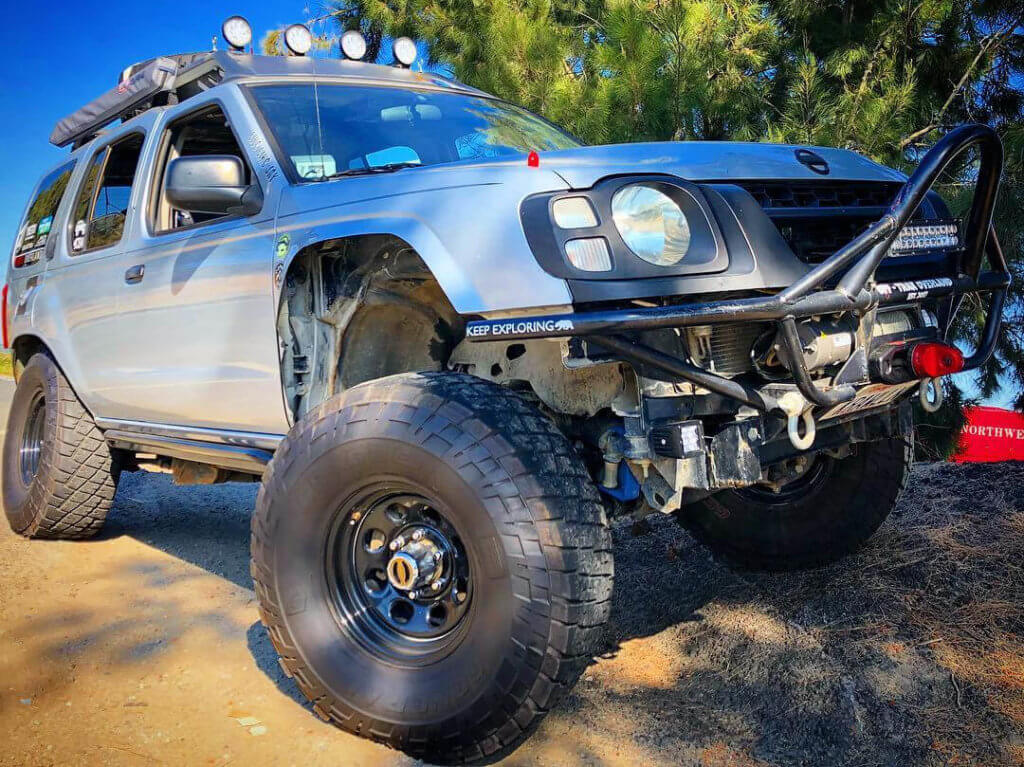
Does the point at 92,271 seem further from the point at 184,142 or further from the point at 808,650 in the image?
the point at 808,650

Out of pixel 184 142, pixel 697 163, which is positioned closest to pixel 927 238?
pixel 697 163

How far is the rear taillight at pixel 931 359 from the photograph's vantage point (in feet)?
8.18

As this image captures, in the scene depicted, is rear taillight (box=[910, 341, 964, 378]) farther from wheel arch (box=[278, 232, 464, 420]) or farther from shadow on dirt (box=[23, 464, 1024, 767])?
wheel arch (box=[278, 232, 464, 420])

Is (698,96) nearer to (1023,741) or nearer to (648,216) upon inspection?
(648,216)

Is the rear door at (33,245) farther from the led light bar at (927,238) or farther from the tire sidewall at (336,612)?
the led light bar at (927,238)

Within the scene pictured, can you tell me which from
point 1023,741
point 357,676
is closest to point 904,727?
point 1023,741

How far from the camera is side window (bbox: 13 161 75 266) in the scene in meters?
5.12

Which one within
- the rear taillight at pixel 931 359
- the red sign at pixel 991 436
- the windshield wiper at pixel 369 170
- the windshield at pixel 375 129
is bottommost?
the red sign at pixel 991 436

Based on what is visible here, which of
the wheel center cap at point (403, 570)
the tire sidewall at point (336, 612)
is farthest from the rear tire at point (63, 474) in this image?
the wheel center cap at point (403, 570)

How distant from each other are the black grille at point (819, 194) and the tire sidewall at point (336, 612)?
1205mm

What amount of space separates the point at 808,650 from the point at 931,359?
3.84ft

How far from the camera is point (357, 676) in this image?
2.59 meters

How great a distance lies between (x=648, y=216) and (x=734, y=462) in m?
0.70

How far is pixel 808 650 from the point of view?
10.1 ft
